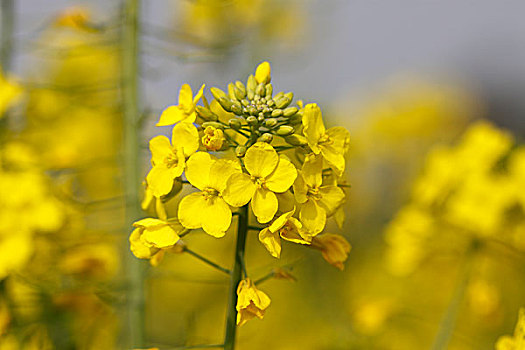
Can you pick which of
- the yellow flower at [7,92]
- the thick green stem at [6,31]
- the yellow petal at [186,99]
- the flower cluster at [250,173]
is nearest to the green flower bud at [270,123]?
the flower cluster at [250,173]

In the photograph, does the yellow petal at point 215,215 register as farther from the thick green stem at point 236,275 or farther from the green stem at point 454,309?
the green stem at point 454,309

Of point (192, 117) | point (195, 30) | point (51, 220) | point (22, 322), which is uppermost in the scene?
point (195, 30)

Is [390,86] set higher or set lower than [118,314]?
higher

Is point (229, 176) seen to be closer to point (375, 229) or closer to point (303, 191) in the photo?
point (303, 191)

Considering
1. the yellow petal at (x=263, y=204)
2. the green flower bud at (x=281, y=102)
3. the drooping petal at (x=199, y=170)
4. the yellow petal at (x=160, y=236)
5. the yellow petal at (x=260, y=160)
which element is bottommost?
the yellow petal at (x=160, y=236)

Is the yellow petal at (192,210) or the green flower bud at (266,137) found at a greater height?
the green flower bud at (266,137)

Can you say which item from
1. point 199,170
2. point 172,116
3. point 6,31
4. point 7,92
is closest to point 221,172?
point 199,170

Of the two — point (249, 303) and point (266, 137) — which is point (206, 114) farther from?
point (249, 303)

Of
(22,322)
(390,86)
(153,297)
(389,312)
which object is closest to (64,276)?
(22,322)
